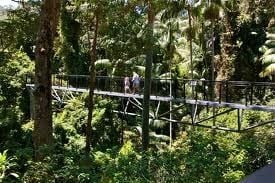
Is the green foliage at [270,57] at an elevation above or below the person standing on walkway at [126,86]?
above

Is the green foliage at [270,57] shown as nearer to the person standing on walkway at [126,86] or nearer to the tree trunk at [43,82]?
the person standing on walkway at [126,86]

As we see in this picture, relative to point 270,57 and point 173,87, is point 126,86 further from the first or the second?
point 270,57

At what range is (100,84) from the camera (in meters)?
25.3

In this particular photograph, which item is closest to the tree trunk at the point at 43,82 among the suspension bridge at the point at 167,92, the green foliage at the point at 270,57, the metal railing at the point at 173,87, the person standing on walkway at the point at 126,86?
the suspension bridge at the point at 167,92

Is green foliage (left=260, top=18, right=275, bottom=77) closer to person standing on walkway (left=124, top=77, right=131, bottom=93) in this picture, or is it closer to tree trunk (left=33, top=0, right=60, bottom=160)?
person standing on walkway (left=124, top=77, right=131, bottom=93)

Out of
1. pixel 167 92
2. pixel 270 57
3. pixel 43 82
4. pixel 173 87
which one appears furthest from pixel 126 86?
pixel 43 82

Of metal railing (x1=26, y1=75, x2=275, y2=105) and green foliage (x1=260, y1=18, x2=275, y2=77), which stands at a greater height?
green foliage (x1=260, y1=18, x2=275, y2=77)

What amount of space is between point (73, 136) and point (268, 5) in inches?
458

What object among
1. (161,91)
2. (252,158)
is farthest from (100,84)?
(252,158)

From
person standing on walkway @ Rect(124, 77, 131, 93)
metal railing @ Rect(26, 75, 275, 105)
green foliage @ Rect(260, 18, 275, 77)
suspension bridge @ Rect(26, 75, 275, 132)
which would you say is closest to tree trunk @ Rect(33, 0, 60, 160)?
suspension bridge @ Rect(26, 75, 275, 132)

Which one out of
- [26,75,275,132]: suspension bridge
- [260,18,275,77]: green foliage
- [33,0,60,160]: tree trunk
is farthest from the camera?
[260,18,275,77]: green foliage

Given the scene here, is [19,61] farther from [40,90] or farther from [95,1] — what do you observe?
[40,90]

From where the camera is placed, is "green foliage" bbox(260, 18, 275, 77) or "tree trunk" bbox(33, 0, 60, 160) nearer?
"tree trunk" bbox(33, 0, 60, 160)

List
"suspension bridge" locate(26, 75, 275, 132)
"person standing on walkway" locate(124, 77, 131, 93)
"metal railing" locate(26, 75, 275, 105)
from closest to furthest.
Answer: "suspension bridge" locate(26, 75, 275, 132) < "person standing on walkway" locate(124, 77, 131, 93) < "metal railing" locate(26, 75, 275, 105)
